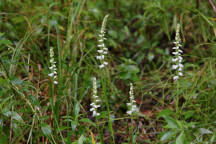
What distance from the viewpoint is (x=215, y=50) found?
6.62ft

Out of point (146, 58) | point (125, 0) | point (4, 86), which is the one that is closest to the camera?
point (4, 86)

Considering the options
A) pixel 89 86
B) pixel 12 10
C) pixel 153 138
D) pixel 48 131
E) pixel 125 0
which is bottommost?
pixel 153 138

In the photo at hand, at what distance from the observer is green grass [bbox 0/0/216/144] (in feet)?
5.55

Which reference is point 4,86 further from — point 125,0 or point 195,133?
point 125,0

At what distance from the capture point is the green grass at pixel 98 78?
1.69m

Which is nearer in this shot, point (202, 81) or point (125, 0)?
point (202, 81)

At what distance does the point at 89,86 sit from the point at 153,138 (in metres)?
0.75

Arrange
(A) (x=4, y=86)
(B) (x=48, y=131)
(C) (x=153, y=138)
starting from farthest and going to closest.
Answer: (C) (x=153, y=138) < (A) (x=4, y=86) < (B) (x=48, y=131)

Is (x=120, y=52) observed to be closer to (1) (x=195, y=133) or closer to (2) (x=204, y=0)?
(2) (x=204, y=0)

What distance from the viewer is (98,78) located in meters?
2.56

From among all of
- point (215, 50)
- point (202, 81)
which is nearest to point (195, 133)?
point (202, 81)

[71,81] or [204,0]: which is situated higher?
[204,0]

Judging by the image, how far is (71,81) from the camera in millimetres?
2229

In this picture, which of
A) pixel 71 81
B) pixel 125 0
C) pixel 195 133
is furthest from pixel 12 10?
pixel 195 133
